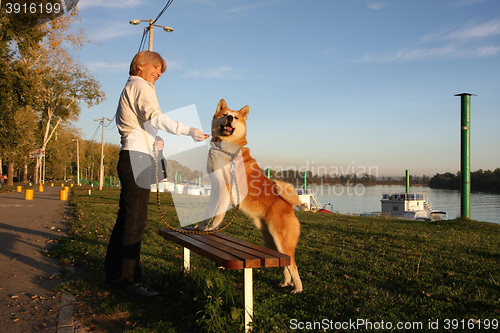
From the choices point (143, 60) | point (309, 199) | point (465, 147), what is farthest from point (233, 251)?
point (309, 199)

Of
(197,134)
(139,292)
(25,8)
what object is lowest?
(139,292)

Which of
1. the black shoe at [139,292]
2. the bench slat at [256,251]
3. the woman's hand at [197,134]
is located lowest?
the black shoe at [139,292]

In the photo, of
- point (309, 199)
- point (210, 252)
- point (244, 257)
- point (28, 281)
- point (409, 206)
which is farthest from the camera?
point (309, 199)

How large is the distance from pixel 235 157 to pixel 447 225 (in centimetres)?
905

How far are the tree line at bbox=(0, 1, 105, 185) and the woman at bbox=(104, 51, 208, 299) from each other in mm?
15052

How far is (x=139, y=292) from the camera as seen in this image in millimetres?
3416

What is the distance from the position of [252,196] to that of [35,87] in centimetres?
1782

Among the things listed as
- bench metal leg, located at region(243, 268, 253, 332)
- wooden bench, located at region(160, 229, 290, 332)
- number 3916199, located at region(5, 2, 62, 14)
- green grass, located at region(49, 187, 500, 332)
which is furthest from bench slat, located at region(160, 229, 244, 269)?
number 3916199, located at region(5, 2, 62, 14)

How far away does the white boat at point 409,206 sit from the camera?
121 ft

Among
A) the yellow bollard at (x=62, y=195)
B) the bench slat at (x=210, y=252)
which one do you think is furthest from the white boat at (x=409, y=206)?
the bench slat at (x=210, y=252)

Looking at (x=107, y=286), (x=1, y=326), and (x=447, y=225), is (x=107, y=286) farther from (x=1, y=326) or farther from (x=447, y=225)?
(x=447, y=225)

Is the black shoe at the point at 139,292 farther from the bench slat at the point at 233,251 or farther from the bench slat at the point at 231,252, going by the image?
the bench slat at the point at 233,251

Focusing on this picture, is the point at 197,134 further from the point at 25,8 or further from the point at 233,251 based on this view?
the point at 25,8

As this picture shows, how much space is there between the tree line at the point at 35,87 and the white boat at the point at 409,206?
3347cm
